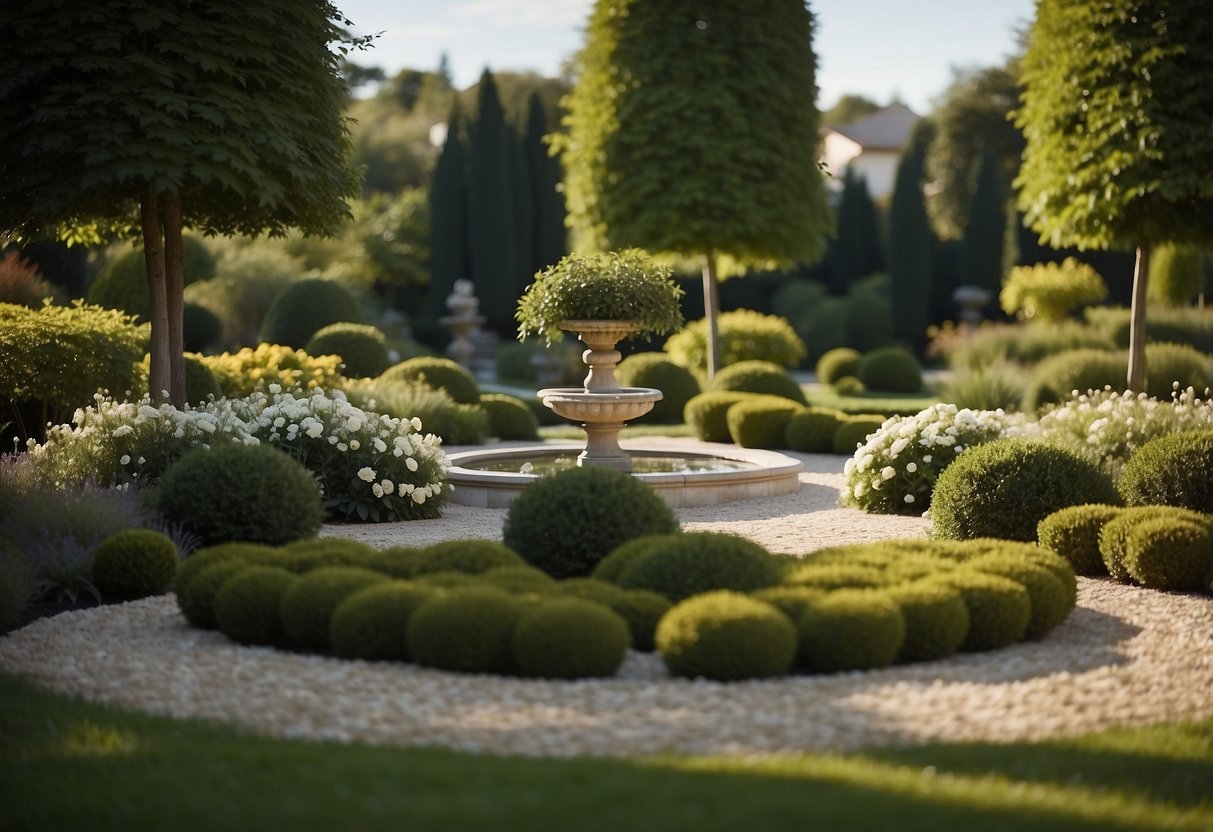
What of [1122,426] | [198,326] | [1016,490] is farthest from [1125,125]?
[198,326]

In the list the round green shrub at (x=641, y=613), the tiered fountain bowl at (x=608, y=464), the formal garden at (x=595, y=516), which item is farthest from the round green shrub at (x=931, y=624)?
the tiered fountain bowl at (x=608, y=464)

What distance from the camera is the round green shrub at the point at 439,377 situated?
16.2 meters

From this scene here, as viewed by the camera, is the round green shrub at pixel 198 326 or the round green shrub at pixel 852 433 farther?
the round green shrub at pixel 198 326

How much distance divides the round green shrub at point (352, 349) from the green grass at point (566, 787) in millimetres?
13380

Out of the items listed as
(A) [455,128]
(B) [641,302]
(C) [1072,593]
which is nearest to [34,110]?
(B) [641,302]

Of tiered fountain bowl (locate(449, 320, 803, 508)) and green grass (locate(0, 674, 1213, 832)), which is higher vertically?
tiered fountain bowl (locate(449, 320, 803, 508))

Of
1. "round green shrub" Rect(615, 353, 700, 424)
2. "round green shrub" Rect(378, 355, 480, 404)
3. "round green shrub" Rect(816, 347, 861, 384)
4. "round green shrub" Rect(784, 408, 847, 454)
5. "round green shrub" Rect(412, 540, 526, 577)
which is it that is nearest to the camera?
"round green shrub" Rect(412, 540, 526, 577)

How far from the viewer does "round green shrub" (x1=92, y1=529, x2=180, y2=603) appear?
6.71m

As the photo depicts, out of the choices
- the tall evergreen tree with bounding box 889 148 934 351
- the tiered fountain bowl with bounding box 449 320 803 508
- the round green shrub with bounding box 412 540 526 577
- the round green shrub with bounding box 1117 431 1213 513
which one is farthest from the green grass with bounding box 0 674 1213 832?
the tall evergreen tree with bounding box 889 148 934 351

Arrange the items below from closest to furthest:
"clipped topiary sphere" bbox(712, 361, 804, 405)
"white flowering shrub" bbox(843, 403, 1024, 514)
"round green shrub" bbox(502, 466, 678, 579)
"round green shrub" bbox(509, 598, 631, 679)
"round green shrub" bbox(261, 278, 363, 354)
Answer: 1. "round green shrub" bbox(509, 598, 631, 679)
2. "round green shrub" bbox(502, 466, 678, 579)
3. "white flowering shrub" bbox(843, 403, 1024, 514)
4. "clipped topiary sphere" bbox(712, 361, 804, 405)
5. "round green shrub" bbox(261, 278, 363, 354)

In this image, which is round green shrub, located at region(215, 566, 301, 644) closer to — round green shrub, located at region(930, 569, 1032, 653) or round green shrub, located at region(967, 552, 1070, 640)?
round green shrub, located at region(930, 569, 1032, 653)

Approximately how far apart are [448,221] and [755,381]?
58.1 feet

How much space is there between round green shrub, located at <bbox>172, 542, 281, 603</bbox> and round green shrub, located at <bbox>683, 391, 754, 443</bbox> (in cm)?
936

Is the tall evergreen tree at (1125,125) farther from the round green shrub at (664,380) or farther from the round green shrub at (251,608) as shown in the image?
the round green shrub at (251,608)
